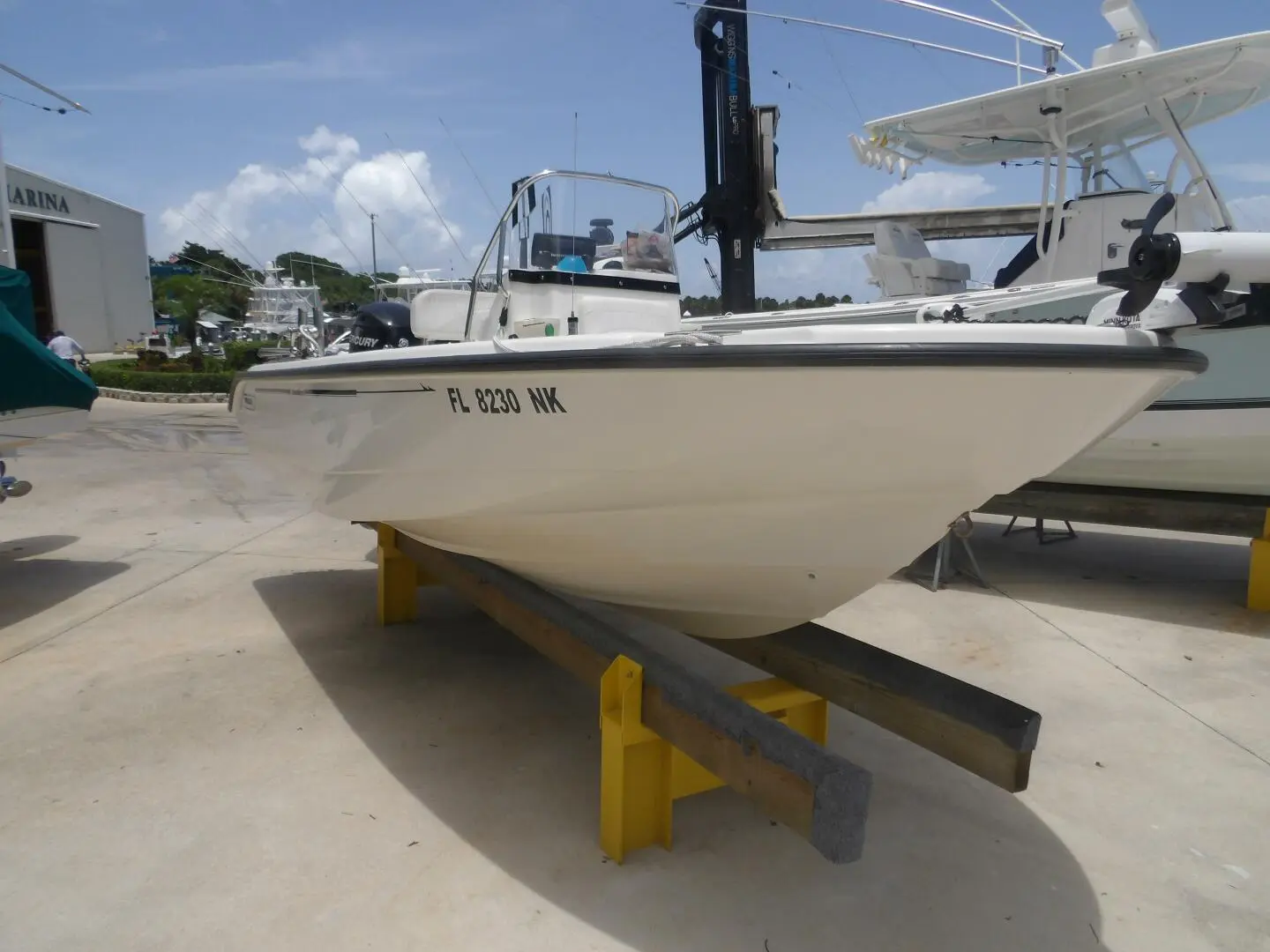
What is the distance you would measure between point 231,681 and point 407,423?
4.76 feet

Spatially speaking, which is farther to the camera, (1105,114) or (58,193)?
(58,193)

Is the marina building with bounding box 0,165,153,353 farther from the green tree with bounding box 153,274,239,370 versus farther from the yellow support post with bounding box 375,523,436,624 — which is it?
the yellow support post with bounding box 375,523,436,624

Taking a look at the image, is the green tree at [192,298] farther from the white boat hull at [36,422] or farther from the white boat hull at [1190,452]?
the white boat hull at [1190,452]

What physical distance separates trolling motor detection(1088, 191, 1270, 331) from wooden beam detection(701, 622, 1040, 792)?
97cm

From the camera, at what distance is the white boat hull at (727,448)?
6.11ft

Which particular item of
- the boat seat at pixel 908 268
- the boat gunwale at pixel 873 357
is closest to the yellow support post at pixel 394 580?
the boat gunwale at pixel 873 357

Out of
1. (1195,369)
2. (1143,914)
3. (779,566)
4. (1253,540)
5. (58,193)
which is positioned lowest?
(1143,914)

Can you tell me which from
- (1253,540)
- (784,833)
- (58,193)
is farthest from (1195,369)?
(58,193)

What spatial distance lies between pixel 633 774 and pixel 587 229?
2365 millimetres

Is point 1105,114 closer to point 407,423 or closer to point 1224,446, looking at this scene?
point 1224,446

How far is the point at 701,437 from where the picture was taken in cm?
214

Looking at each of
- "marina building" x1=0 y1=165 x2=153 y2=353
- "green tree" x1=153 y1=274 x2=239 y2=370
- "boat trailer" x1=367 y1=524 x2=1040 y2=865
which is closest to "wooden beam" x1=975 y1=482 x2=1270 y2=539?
"boat trailer" x1=367 y1=524 x2=1040 y2=865

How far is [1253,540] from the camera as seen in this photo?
441 centimetres

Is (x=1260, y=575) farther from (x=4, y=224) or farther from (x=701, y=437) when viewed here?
(x=4, y=224)
